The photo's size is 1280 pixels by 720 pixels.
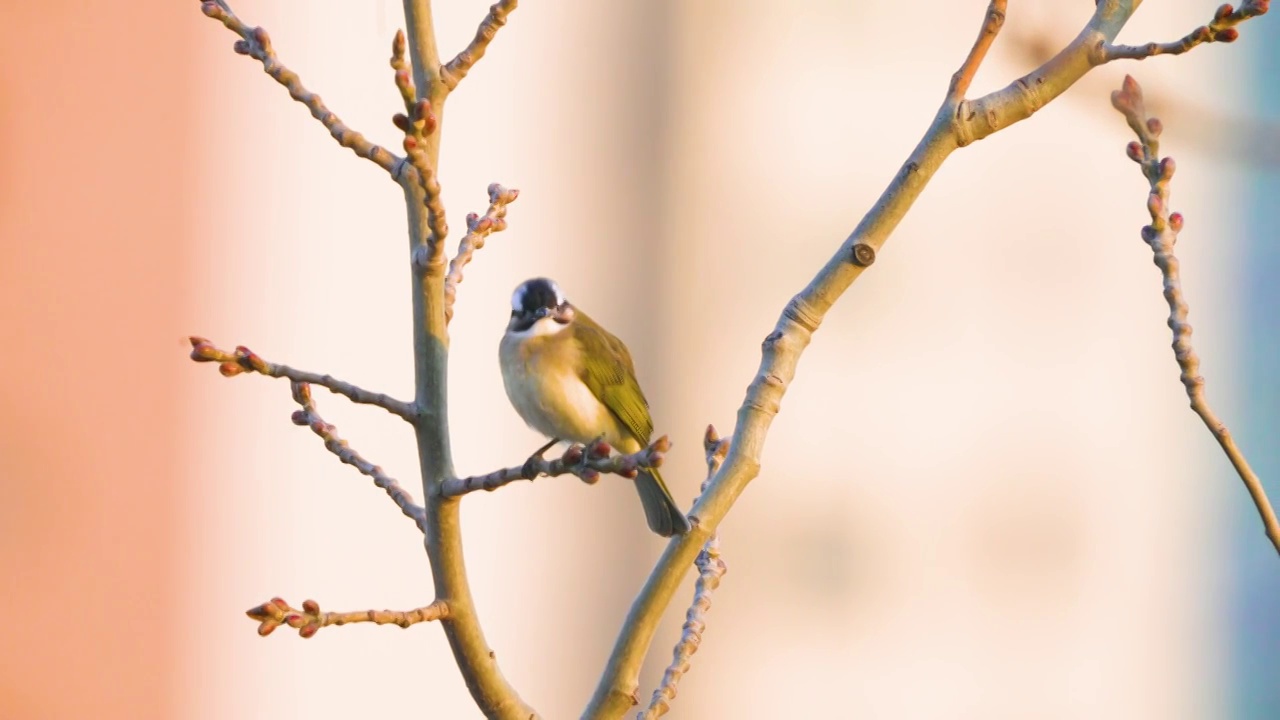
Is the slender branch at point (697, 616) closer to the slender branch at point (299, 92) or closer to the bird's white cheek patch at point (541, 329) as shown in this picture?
the slender branch at point (299, 92)

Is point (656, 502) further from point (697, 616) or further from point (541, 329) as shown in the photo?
point (697, 616)

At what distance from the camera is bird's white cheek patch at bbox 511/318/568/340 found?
3090 millimetres

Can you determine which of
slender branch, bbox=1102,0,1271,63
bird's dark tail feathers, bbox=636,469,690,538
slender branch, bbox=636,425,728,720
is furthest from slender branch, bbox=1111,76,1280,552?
bird's dark tail feathers, bbox=636,469,690,538

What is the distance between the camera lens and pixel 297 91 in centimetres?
163

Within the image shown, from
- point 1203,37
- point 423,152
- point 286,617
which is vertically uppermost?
point 1203,37

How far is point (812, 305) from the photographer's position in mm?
1692

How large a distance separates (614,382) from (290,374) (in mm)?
1469

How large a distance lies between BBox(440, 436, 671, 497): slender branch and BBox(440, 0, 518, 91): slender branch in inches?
17.0

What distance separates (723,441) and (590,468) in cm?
72

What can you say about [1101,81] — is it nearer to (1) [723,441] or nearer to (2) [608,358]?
(1) [723,441]

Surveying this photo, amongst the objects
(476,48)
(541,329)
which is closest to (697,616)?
(476,48)

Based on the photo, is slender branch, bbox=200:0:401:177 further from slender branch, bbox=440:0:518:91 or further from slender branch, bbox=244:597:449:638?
slender branch, bbox=244:597:449:638

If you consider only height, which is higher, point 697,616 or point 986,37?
point 986,37

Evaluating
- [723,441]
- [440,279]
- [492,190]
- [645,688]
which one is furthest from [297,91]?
[645,688]
